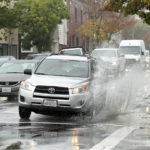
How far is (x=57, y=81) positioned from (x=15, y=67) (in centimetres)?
762

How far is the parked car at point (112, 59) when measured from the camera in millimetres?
28859

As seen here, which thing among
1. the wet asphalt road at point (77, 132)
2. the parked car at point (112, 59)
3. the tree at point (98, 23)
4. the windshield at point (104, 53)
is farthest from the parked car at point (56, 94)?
the tree at point (98, 23)

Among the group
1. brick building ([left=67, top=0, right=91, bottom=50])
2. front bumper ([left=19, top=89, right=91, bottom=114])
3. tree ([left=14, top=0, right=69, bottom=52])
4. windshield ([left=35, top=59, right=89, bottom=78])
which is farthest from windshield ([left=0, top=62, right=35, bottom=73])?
brick building ([left=67, top=0, right=91, bottom=50])

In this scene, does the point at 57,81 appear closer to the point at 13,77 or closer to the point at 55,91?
the point at 55,91

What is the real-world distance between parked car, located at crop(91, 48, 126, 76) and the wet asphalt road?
1440 cm

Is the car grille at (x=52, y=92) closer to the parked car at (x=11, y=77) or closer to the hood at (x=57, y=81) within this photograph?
the hood at (x=57, y=81)

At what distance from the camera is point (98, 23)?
60.7m

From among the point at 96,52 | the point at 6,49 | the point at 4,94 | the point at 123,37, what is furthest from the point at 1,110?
the point at 123,37

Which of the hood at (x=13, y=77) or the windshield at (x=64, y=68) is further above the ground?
the windshield at (x=64, y=68)

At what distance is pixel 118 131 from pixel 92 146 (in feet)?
6.33

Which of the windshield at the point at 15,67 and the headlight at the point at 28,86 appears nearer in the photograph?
the headlight at the point at 28,86

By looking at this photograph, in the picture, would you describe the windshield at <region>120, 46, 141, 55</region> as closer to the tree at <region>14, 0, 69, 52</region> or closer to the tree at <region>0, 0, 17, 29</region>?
the tree at <region>14, 0, 69, 52</region>

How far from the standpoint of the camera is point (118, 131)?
1027cm

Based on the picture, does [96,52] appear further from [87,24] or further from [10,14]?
[87,24]
